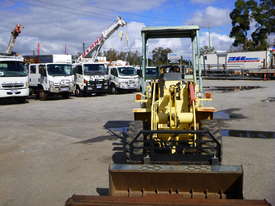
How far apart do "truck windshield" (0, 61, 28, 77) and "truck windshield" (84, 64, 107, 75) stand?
5088 millimetres

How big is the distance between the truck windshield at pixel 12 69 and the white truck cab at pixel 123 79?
24.1 feet

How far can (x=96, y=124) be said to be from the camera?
12.2m

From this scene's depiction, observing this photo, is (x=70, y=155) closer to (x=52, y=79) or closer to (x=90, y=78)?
(x=52, y=79)

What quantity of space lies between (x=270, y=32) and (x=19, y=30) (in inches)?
1542

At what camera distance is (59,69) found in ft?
73.4

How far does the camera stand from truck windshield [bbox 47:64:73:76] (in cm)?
2202

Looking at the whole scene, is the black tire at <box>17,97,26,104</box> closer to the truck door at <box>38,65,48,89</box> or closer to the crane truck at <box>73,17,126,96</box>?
the truck door at <box>38,65,48,89</box>

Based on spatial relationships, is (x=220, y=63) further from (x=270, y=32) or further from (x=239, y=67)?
(x=270, y=32)

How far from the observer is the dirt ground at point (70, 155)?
580 cm

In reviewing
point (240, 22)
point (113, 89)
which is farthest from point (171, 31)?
point (240, 22)

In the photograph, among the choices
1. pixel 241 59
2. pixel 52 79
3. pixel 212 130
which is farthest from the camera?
pixel 241 59

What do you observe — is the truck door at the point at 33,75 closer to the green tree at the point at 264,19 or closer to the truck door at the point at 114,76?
the truck door at the point at 114,76

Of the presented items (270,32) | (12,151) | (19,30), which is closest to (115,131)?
(12,151)

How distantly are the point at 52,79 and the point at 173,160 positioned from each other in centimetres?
1731
